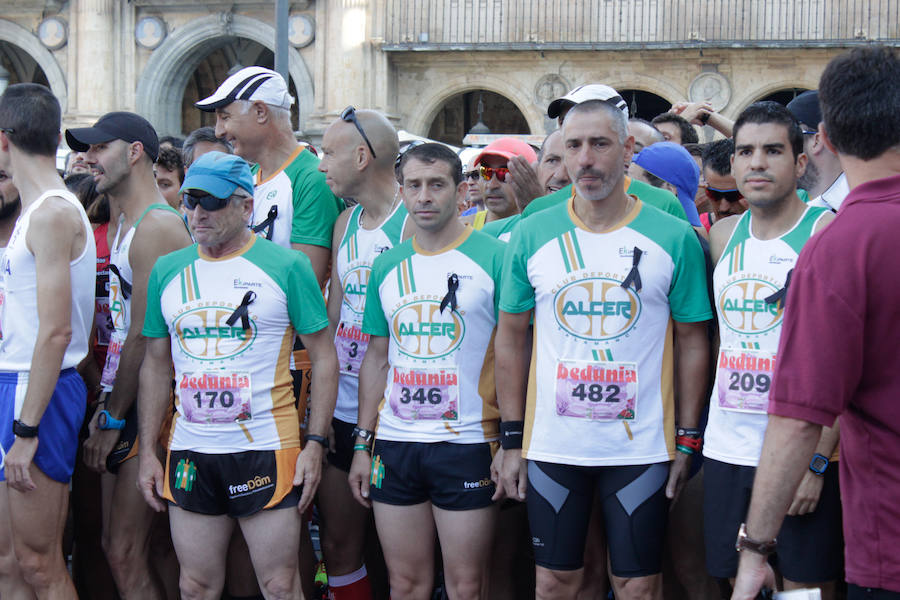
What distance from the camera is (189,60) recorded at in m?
21.7

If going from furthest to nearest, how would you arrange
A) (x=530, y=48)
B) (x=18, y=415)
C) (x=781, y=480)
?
(x=530, y=48), (x=18, y=415), (x=781, y=480)

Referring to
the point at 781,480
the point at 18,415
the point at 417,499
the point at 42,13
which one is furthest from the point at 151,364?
the point at 42,13

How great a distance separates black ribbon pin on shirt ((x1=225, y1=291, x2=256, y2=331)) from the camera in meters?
3.80

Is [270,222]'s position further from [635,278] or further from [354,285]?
[635,278]

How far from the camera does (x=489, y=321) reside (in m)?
3.93

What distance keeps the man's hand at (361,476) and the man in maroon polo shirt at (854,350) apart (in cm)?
192

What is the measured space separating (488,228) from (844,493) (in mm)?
2452

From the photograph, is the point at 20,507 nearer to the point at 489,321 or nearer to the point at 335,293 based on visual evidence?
the point at 335,293

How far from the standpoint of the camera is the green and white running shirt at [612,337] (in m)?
3.58

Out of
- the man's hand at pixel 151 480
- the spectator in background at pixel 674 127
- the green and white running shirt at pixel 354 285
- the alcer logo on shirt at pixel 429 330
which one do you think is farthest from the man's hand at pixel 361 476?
the spectator in background at pixel 674 127

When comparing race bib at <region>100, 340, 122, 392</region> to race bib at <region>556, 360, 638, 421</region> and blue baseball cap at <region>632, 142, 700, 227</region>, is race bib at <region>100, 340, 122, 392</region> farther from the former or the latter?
blue baseball cap at <region>632, 142, 700, 227</region>

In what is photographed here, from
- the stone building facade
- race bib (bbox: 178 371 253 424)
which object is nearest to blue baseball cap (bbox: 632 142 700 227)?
race bib (bbox: 178 371 253 424)

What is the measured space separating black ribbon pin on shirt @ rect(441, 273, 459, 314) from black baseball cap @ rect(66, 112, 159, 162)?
61.8 inches

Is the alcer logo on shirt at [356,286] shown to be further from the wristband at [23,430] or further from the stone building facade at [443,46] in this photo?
the stone building facade at [443,46]
